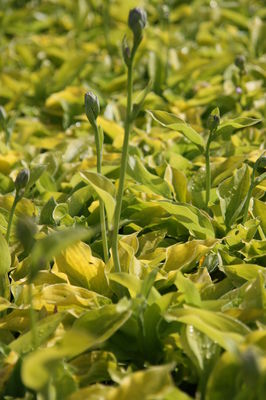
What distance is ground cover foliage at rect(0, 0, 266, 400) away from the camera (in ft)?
4.48

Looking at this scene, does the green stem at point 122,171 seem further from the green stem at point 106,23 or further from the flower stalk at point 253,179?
the green stem at point 106,23

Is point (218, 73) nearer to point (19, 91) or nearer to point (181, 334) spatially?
point (19, 91)

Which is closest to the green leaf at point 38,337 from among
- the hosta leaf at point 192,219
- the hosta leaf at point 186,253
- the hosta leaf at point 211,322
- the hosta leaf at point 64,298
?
the hosta leaf at point 64,298

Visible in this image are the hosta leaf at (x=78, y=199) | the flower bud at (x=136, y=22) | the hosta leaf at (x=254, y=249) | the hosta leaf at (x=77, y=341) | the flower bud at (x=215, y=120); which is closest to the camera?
the hosta leaf at (x=77, y=341)

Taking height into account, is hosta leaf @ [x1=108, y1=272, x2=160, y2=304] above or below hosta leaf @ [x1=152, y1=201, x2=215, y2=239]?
above

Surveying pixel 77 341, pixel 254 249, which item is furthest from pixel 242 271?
pixel 77 341

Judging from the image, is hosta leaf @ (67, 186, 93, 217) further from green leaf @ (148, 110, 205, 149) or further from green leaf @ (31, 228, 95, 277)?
green leaf @ (31, 228, 95, 277)

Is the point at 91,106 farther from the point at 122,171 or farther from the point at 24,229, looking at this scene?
the point at 24,229

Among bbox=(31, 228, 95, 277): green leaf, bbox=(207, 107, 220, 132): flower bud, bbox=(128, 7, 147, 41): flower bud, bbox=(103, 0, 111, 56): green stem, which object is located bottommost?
bbox=(103, 0, 111, 56): green stem

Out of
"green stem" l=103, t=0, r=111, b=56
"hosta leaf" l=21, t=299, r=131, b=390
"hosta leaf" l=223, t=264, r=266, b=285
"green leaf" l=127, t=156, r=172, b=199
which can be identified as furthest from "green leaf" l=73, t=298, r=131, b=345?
"green stem" l=103, t=0, r=111, b=56

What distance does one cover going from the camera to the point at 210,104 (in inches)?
120

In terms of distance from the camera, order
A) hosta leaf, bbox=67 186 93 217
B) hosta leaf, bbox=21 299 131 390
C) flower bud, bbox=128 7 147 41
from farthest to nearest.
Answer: hosta leaf, bbox=67 186 93 217 → flower bud, bbox=128 7 147 41 → hosta leaf, bbox=21 299 131 390

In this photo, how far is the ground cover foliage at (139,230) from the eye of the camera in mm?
1366

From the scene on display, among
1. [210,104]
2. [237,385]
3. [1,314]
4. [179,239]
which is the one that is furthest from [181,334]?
[210,104]
